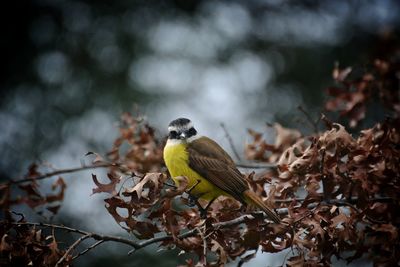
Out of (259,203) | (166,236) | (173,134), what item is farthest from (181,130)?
(166,236)

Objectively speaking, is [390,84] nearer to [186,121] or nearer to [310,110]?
[186,121]

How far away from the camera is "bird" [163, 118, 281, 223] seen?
16.5 feet

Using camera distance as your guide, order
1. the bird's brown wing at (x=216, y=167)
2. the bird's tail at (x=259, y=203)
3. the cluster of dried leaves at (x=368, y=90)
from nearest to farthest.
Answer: the bird's tail at (x=259, y=203) < the bird's brown wing at (x=216, y=167) < the cluster of dried leaves at (x=368, y=90)

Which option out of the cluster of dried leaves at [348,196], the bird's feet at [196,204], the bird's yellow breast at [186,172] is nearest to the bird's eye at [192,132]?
the bird's yellow breast at [186,172]

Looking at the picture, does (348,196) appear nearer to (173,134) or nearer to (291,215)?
(291,215)

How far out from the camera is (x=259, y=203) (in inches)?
181

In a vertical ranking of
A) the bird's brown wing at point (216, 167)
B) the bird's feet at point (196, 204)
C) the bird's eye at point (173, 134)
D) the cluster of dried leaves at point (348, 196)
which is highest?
the bird's eye at point (173, 134)

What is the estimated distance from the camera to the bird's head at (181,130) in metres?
5.76

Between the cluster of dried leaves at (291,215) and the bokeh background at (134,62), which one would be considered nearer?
the cluster of dried leaves at (291,215)

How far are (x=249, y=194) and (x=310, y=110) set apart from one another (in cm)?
589

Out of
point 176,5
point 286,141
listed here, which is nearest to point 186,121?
point 286,141

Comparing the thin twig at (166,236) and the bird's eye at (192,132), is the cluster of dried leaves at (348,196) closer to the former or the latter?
the thin twig at (166,236)

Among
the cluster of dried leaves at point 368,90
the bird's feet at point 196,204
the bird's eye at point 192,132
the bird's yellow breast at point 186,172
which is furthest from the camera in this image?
the bird's eye at point 192,132

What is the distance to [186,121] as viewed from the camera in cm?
593
